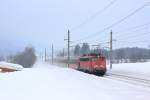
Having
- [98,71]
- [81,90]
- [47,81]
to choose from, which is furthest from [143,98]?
[98,71]

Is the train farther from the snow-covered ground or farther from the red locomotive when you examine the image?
the snow-covered ground

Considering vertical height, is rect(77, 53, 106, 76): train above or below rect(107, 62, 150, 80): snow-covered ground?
above

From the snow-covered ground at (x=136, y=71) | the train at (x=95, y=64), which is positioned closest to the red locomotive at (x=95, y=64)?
the train at (x=95, y=64)

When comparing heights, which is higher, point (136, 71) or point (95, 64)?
point (95, 64)

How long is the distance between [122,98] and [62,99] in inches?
107

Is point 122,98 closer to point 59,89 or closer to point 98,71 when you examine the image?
point 59,89

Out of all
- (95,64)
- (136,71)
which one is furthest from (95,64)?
(136,71)

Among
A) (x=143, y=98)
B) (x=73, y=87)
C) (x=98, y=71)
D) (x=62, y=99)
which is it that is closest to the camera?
(x=62, y=99)

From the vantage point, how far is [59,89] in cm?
1714

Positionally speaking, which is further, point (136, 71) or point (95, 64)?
point (136, 71)

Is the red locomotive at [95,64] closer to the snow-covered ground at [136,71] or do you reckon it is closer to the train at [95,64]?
the train at [95,64]

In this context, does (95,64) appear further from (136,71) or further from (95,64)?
(136,71)

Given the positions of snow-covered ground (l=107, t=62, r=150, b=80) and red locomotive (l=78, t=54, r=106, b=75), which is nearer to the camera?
red locomotive (l=78, t=54, r=106, b=75)

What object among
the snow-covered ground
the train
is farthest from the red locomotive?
the snow-covered ground
